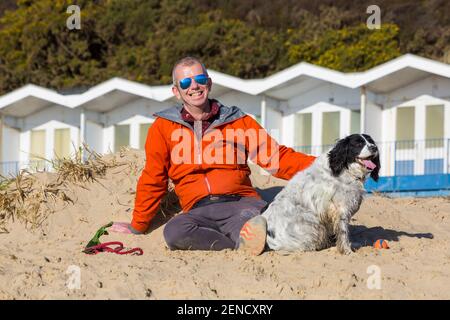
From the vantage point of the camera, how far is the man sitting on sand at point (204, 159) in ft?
24.6

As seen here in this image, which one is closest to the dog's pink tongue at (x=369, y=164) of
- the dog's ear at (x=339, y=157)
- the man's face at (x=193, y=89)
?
Result: the dog's ear at (x=339, y=157)

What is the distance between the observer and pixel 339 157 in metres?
7.02

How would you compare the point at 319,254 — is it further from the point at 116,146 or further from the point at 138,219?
the point at 116,146

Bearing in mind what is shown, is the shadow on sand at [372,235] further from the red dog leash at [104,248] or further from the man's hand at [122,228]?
the man's hand at [122,228]

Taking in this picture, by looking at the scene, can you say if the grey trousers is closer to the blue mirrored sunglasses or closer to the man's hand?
the man's hand

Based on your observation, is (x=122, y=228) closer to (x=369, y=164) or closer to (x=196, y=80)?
(x=196, y=80)

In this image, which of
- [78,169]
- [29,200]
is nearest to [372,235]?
[78,169]

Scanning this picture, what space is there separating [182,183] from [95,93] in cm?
1696

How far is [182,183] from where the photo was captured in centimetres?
774

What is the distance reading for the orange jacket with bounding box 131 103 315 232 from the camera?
757 centimetres

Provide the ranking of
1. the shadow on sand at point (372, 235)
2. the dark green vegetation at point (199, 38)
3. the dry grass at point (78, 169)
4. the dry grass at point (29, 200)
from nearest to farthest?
the shadow on sand at point (372, 235)
the dry grass at point (29, 200)
the dry grass at point (78, 169)
the dark green vegetation at point (199, 38)

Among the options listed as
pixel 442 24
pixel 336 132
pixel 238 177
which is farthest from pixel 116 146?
pixel 442 24

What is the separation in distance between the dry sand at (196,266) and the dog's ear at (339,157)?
0.73 metres

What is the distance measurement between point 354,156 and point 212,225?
4.96 ft
